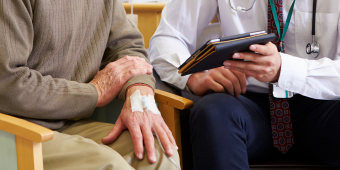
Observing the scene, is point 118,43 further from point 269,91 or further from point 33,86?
point 269,91

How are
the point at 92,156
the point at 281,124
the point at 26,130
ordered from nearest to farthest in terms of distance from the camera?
1. the point at 26,130
2. the point at 92,156
3. the point at 281,124

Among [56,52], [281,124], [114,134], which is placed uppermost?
[56,52]

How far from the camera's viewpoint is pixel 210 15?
4.96ft

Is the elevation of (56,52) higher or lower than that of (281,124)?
higher

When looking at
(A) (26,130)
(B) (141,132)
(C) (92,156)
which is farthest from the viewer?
(B) (141,132)

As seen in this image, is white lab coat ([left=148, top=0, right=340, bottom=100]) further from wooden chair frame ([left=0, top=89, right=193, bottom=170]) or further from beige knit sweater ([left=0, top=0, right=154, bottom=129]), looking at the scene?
wooden chair frame ([left=0, top=89, right=193, bottom=170])

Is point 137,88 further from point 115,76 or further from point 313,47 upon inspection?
point 313,47

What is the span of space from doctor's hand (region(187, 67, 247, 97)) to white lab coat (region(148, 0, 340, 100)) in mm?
96

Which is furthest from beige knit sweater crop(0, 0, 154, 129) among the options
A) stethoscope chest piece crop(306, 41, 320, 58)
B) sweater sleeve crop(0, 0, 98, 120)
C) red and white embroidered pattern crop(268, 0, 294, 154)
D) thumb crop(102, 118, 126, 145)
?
stethoscope chest piece crop(306, 41, 320, 58)

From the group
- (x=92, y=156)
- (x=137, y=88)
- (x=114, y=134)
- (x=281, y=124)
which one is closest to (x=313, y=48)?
(x=281, y=124)

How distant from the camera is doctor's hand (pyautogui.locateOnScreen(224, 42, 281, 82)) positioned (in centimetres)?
100

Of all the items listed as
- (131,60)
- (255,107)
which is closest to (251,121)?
(255,107)

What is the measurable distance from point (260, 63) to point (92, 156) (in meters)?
0.61

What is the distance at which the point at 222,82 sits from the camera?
3.89 ft
